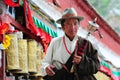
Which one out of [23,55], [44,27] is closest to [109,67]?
[44,27]

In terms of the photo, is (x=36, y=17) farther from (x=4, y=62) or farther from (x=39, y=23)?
(x=4, y=62)

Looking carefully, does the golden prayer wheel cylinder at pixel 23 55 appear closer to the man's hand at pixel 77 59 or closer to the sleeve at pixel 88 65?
the sleeve at pixel 88 65

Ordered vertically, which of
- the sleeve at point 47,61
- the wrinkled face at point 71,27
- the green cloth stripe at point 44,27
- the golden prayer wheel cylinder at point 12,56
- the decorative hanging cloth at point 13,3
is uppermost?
the decorative hanging cloth at point 13,3

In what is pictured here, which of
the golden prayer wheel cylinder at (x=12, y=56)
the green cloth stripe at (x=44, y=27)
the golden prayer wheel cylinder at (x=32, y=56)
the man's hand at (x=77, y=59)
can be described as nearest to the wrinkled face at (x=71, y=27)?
the man's hand at (x=77, y=59)

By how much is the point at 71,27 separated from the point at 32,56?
3.96m

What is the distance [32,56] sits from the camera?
1183 cm

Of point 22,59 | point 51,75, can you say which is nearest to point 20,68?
point 22,59

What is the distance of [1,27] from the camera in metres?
10.3

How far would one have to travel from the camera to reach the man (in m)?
7.87

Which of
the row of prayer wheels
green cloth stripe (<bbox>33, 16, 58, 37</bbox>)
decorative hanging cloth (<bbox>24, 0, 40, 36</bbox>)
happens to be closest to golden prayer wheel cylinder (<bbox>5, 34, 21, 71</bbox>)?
the row of prayer wheels

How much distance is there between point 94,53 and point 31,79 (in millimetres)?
4619

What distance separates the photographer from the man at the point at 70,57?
787cm

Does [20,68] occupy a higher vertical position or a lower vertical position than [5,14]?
lower

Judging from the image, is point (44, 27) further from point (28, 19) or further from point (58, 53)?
point (58, 53)
